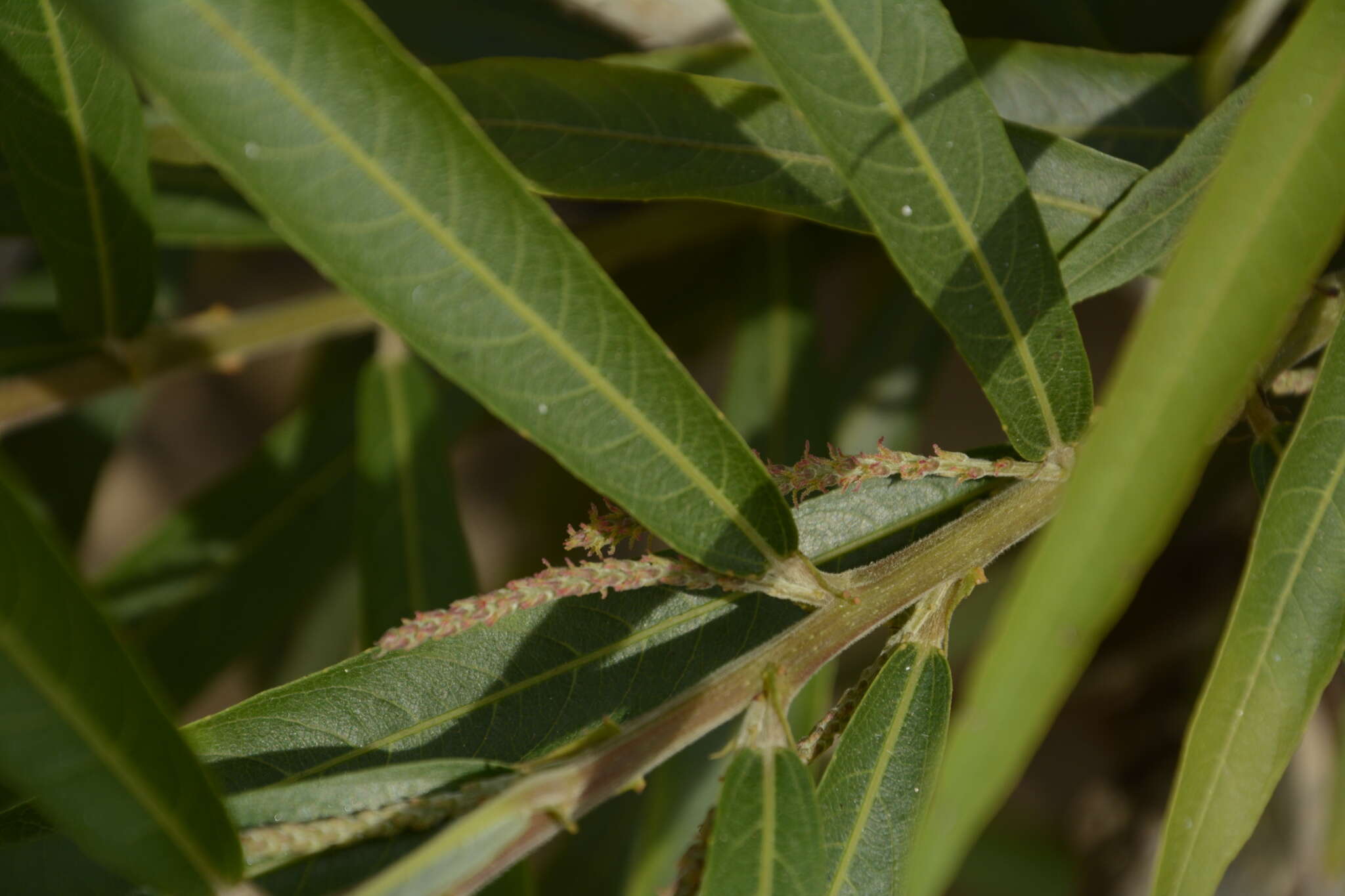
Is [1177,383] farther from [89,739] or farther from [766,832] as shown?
[89,739]

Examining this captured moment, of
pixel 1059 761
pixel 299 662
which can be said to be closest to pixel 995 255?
pixel 299 662

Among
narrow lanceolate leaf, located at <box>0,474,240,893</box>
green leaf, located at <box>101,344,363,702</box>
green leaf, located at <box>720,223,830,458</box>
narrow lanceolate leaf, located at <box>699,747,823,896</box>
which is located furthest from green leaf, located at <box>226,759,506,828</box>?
green leaf, located at <box>101,344,363,702</box>

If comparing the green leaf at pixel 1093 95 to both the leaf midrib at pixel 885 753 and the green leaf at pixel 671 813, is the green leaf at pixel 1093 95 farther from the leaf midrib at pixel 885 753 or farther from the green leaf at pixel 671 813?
the green leaf at pixel 671 813

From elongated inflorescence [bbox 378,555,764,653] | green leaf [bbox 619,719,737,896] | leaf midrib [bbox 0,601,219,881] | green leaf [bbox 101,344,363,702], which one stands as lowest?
green leaf [bbox 619,719,737,896]

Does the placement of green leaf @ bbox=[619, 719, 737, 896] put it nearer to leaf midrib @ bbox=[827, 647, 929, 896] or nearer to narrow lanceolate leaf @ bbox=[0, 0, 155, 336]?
leaf midrib @ bbox=[827, 647, 929, 896]

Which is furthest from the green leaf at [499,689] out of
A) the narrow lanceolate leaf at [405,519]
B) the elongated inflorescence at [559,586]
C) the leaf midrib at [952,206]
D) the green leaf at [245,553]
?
the green leaf at [245,553]

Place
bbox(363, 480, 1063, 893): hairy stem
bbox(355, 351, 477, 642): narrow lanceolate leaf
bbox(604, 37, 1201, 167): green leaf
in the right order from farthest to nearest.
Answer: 1. bbox(355, 351, 477, 642): narrow lanceolate leaf
2. bbox(604, 37, 1201, 167): green leaf
3. bbox(363, 480, 1063, 893): hairy stem
